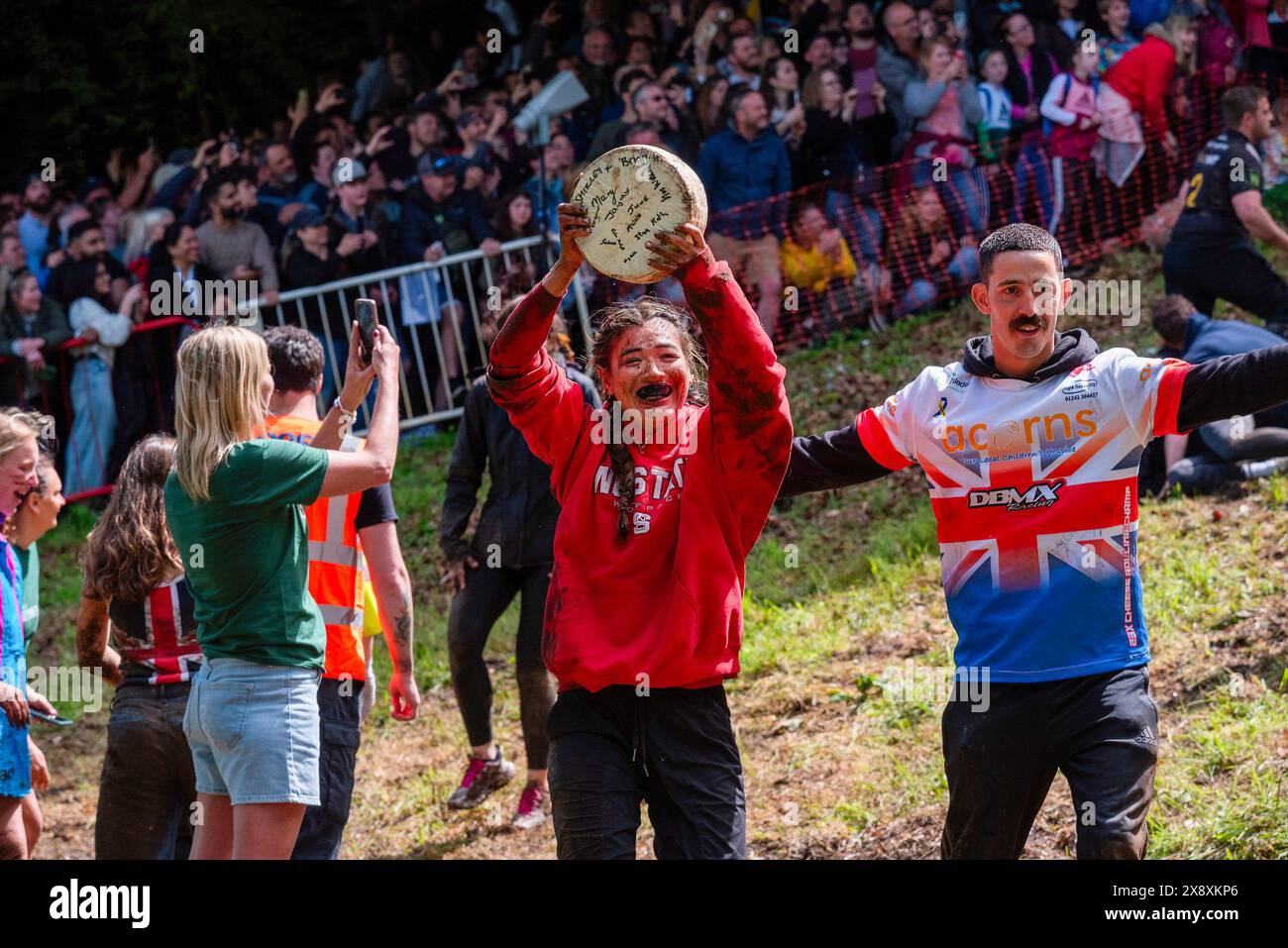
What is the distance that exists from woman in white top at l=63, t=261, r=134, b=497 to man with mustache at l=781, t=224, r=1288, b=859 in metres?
9.55

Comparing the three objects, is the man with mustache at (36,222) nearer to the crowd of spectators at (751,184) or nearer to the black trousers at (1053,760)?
the crowd of spectators at (751,184)

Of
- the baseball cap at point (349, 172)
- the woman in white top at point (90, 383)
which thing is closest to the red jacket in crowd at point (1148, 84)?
the baseball cap at point (349, 172)

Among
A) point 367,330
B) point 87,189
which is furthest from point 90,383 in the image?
point 367,330

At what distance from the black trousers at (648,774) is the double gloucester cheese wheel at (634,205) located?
3.62ft

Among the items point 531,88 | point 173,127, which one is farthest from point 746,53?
point 173,127

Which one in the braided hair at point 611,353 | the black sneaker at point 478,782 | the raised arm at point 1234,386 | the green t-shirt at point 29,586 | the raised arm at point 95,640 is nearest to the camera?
the raised arm at point 1234,386

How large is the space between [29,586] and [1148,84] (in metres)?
9.47

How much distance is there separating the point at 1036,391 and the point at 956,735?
940 mm

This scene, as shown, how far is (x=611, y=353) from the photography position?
170 inches

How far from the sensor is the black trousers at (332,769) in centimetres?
504

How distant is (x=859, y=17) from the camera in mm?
12203

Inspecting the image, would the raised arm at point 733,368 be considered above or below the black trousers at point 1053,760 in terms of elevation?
above

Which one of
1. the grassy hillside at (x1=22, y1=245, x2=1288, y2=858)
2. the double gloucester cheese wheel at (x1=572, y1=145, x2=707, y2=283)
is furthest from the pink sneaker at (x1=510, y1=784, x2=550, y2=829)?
the double gloucester cheese wheel at (x1=572, y1=145, x2=707, y2=283)

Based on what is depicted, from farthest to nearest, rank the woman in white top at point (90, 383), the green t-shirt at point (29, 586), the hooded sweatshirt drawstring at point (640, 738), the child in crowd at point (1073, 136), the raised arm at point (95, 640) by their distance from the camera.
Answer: the woman in white top at point (90, 383)
the child in crowd at point (1073, 136)
the green t-shirt at point (29, 586)
the raised arm at point (95, 640)
the hooded sweatshirt drawstring at point (640, 738)
